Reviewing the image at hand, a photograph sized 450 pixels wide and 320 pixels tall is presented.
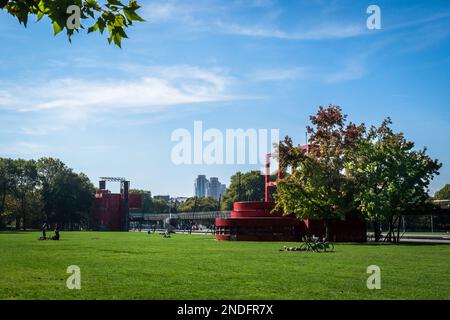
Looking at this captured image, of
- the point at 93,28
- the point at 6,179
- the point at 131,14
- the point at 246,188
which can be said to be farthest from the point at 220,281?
the point at 246,188

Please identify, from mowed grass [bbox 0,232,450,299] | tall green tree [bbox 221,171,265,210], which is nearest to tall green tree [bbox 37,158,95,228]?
tall green tree [bbox 221,171,265,210]

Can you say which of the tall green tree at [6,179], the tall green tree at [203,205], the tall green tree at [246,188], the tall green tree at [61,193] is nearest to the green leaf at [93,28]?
the tall green tree at [6,179]

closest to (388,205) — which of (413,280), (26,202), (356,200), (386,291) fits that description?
(356,200)

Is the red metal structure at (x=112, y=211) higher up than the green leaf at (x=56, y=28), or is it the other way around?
the green leaf at (x=56, y=28)

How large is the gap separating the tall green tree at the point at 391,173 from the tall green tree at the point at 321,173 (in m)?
1.34

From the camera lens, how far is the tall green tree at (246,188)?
148625 millimetres

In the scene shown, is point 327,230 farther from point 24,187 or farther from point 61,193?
point 61,193

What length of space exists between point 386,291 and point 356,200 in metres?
37.5

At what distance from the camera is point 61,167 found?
134 metres

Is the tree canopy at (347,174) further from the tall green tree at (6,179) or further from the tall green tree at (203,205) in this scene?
the tall green tree at (203,205)

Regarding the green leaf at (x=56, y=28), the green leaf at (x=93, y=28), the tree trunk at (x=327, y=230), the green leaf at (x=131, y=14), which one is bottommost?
the tree trunk at (x=327, y=230)

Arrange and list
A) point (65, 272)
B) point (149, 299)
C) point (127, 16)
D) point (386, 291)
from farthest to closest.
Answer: point (65, 272)
point (386, 291)
point (149, 299)
point (127, 16)

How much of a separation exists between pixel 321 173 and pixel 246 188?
99858 millimetres
